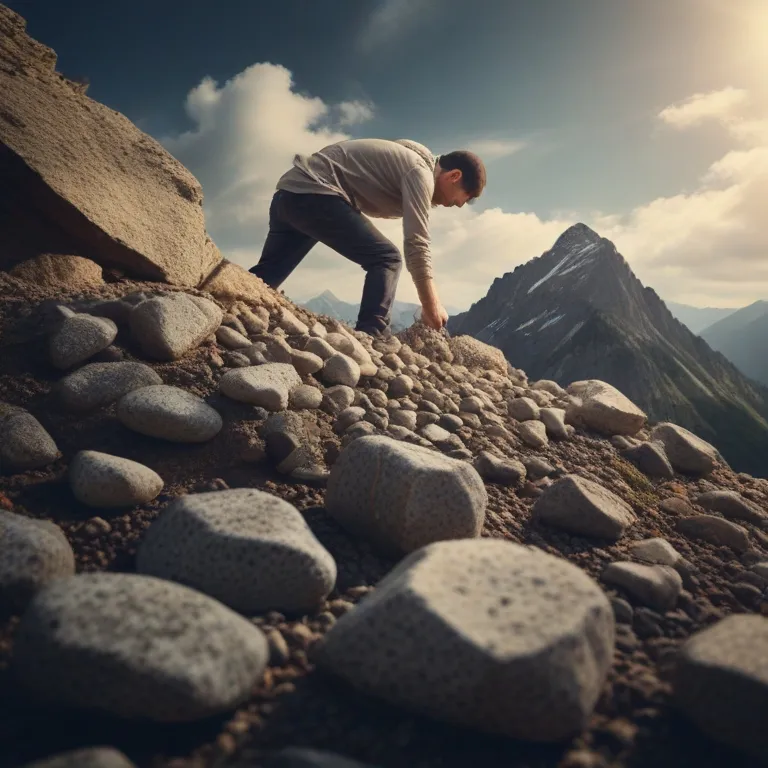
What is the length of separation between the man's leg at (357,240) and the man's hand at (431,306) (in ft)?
1.21

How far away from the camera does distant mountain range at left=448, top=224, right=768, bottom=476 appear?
75.4 m

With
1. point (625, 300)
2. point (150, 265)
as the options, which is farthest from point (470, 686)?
point (625, 300)

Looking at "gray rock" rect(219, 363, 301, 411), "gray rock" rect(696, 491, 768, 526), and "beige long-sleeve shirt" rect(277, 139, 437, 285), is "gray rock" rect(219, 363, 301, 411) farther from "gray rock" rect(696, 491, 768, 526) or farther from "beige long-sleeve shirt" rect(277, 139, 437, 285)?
"gray rock" rect(696, 491, 768, 526)

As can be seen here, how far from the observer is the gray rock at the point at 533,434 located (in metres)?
4.07

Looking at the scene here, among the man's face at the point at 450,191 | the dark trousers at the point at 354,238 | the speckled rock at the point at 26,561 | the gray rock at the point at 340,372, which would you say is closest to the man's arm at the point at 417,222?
the man's face at the point at 450,191

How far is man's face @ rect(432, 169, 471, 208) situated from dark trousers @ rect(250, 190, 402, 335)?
0.71m

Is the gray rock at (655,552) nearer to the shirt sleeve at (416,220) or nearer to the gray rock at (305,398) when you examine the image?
the gray rock at (305,398)

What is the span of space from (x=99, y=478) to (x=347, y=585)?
4.22 feet

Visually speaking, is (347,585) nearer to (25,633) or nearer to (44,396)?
(25,633)

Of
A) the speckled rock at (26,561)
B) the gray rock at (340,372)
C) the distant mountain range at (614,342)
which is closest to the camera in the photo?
the speckled rock at (26,561)

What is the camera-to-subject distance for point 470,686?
1.34 metres

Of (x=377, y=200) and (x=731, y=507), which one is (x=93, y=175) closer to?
(x=377, y=200)

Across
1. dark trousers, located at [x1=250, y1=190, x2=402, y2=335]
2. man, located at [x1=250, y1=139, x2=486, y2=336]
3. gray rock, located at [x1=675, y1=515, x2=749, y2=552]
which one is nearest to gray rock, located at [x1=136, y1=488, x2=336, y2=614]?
gray rock, located at [x1=675, y1=515, x2=749, y2=552]

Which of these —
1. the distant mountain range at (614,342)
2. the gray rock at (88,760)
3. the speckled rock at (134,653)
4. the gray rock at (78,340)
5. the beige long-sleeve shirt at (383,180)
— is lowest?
the gray rock at (88,760)
